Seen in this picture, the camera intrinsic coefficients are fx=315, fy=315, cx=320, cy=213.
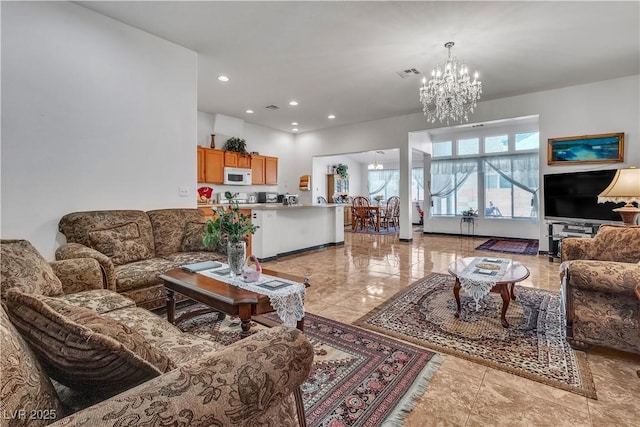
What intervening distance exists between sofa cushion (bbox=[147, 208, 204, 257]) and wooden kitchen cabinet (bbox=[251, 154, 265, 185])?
4.12m

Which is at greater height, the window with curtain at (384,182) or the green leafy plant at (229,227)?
the window with curtain at (384,182)

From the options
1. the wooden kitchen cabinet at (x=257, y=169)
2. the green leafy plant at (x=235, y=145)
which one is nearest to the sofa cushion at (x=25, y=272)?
the green leafy plant at (x=235, y=145)

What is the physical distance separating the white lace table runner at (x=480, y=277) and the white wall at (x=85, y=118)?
3.25 m

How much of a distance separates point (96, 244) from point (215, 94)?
3691 millimetres

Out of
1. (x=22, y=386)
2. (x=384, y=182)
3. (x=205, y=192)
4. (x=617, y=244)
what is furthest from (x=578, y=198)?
(x=384, y=182)

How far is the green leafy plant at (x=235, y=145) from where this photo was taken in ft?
23.4

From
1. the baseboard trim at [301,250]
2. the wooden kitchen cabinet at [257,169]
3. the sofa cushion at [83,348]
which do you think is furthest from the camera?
the wooden kitchen cabinet at [257,169]

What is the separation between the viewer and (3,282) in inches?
62.6

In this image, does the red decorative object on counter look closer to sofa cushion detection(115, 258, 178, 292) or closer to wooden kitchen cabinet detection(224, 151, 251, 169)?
wooden kitchen cabinet detection(224, 151, 251, 169)

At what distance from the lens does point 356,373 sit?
1.94 m

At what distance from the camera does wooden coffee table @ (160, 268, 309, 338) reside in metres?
1.84

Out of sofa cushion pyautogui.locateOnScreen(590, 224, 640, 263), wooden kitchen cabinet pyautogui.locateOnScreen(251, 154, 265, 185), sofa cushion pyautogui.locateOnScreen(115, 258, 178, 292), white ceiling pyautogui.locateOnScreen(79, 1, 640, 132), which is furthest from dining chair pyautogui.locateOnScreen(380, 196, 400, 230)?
sofa cushion pyautogui.locateOnScreen(115, 258, 178, 292)

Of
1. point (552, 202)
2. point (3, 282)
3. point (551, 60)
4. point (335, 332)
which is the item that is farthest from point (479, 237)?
point (3, 282)

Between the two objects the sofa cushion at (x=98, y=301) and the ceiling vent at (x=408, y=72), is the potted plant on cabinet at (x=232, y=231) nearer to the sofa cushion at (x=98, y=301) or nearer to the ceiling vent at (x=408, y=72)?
the sofa cushion at (x=98, y=301)
